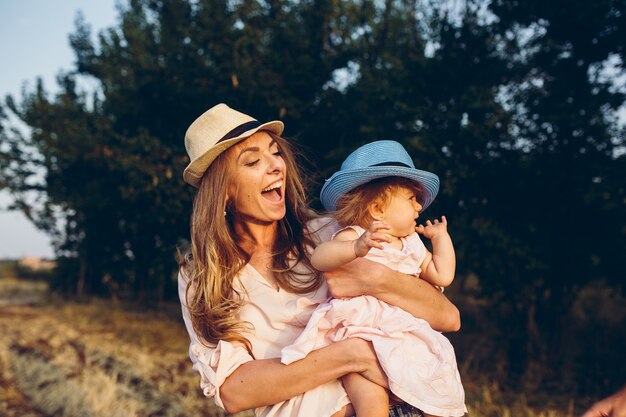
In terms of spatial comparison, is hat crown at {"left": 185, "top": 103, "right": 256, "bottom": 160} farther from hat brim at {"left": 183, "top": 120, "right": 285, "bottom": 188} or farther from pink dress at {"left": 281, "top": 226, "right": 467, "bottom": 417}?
pink dress at {"left": 281, "top": 226, "right": 467, "bottom": 417}

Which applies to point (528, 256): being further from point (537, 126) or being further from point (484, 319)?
point (484, 319)

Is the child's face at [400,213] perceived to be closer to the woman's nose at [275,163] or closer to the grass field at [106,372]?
the woman's nose at [275,163]

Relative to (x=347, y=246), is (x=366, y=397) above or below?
below

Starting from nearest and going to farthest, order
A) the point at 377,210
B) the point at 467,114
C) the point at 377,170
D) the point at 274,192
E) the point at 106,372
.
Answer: the point at 377,170 → the point at 377,210 → the point at 274,192 → the point at 467,114 → the point at 106,372

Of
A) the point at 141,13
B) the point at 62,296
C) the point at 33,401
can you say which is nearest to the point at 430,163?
the point at 33,401

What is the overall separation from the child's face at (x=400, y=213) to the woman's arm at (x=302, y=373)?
0.54 m

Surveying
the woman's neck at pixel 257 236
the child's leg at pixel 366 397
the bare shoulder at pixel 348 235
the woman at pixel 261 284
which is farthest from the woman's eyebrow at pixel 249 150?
the child's leg at pixel 366 397

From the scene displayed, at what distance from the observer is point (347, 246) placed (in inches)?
87.7

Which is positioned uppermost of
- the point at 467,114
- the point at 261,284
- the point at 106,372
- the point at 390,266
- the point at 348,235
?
the point at 467,114

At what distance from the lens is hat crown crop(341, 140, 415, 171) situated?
243 cm

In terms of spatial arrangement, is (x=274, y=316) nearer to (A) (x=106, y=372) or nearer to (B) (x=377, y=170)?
(B) (x=377, y=170)

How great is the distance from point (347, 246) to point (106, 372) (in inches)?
262

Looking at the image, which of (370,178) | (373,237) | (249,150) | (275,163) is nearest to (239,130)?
(249,150)

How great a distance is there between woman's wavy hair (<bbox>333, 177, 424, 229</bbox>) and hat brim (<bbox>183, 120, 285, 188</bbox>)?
1.74ft
